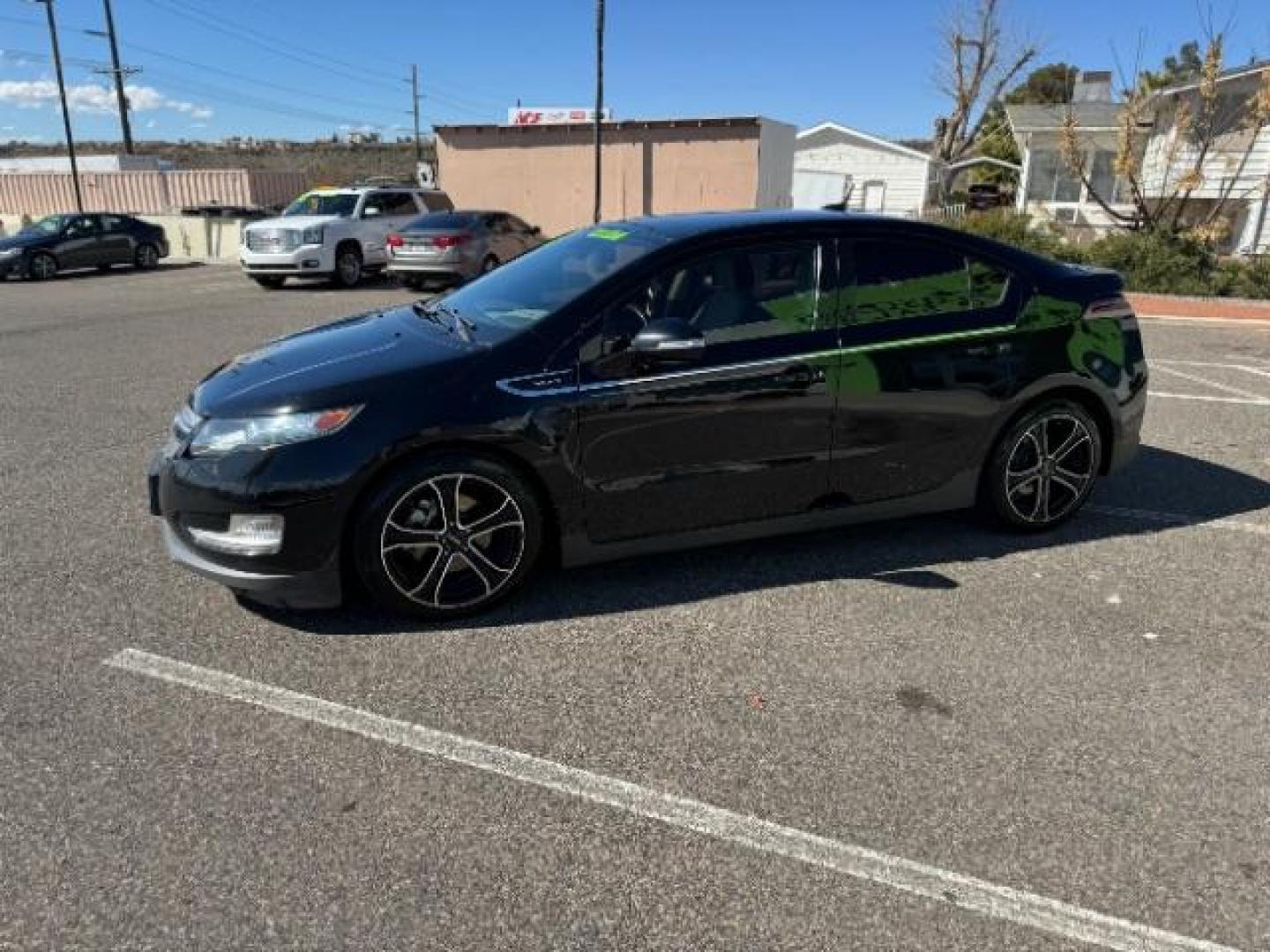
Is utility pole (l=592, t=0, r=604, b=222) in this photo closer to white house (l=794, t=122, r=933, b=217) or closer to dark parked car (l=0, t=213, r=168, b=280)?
dark parked car (l=0, t=213, r=168, b=280)

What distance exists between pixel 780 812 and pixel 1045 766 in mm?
869

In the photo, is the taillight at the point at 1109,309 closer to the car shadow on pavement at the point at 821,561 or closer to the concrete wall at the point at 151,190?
the car shadow on pavement at the point at 821,561

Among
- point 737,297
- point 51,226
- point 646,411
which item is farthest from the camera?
point 51,226

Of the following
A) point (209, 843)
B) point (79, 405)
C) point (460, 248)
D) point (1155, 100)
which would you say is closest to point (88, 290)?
point (460, 248)

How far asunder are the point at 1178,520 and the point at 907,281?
2095mm

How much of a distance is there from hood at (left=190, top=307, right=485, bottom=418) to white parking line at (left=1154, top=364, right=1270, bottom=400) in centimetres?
715

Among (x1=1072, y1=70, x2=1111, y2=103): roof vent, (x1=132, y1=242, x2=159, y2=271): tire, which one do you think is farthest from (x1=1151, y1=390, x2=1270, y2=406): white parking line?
(x1=1072, y1=70, x2=1111, y2=103): roof vent

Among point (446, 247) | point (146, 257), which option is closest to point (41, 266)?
point (146, 257)

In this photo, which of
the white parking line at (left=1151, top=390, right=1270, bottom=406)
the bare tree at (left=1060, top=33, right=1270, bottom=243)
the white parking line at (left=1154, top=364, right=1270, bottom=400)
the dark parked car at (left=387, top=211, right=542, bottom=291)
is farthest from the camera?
the dark parked car at (left=387, top=211, right=542, bottom=291)

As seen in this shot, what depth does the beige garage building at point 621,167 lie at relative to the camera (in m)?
24.3

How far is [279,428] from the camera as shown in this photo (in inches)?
132

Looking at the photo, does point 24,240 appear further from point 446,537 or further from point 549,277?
point 446,537

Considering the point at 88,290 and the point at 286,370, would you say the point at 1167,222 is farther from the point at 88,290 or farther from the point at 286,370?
the point at 88,290

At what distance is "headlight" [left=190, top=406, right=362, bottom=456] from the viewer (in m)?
3.34
